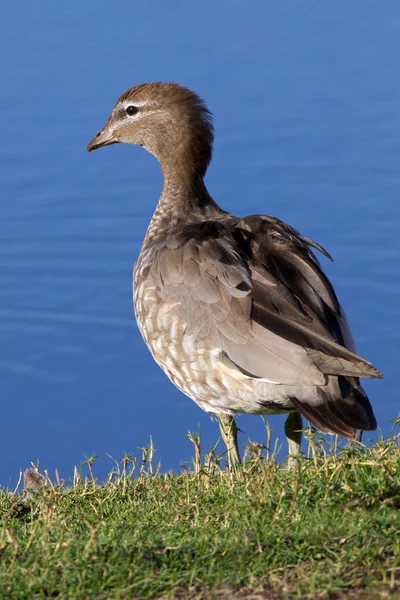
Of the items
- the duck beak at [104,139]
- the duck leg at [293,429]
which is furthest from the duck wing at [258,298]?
the duck beak at [104,139]

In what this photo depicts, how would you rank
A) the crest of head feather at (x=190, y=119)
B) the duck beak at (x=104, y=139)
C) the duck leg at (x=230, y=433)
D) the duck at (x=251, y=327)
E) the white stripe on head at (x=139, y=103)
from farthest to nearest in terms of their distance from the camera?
the duck beak at (x=104, y=139) < the white stripe on head at (x=139, y=103) < the crest of head feather at (x=190, y=119) < the duck leg at (x=230, y=433) < the duck at (x=251, y=327)

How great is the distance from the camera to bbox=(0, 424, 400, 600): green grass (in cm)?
372

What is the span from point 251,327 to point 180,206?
1843mm

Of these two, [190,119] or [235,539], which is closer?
→ [235,539]

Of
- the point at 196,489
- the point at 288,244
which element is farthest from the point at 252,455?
the point at 288,244

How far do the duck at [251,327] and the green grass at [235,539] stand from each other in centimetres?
40

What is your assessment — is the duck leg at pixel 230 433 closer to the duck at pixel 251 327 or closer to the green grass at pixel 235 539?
the duck at pixel 251 327

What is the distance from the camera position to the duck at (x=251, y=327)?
5.30m

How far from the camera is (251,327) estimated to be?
559 cm

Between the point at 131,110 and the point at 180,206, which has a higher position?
the point at 131,110

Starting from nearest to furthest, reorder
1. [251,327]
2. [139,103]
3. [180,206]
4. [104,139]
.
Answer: [251,327] < [180,206] < [139,103] < [104,139]

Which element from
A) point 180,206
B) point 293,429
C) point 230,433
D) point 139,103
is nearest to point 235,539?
point 230,433

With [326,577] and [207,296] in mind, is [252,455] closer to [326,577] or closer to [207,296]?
[207,296]

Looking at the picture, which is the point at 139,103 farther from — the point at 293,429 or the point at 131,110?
the point at 293,429
